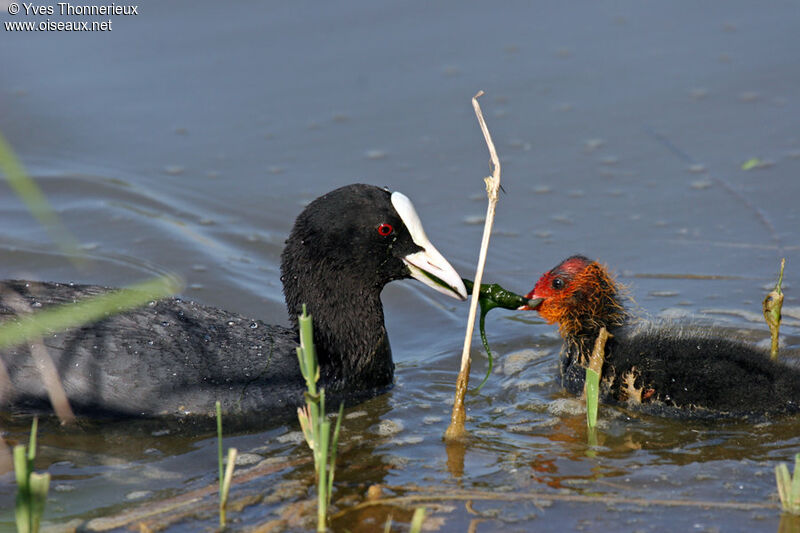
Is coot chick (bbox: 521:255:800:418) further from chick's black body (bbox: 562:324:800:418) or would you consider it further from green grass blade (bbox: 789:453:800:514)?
green grass blade (bbox: 789:453:800:514)

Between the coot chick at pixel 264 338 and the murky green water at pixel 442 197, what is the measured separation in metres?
0.15

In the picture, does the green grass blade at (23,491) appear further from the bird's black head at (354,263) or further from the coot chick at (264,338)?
the bird's black head at (354,263)

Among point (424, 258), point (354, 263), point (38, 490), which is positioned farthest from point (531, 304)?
point (38, 490)

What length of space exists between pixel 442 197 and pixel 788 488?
4.25 metres

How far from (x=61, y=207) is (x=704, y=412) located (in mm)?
4719

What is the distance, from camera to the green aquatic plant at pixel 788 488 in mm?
3514

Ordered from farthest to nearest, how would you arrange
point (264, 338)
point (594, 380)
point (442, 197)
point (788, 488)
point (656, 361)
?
point (442, 197) < point (264, 338) < point (656, 361) < point (594, 380) < point (788, 488)

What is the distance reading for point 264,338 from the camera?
206 inches

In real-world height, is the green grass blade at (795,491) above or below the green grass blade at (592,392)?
below

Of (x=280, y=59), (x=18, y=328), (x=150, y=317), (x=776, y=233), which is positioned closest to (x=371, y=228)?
(x=150, y=317)

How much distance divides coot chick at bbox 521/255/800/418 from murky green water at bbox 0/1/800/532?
0.13 m

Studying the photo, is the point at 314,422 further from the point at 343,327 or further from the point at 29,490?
the point at 343,327

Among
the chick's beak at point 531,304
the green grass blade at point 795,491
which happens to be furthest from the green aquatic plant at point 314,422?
the chick's beak at point 531,304

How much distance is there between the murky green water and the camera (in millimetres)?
4254
